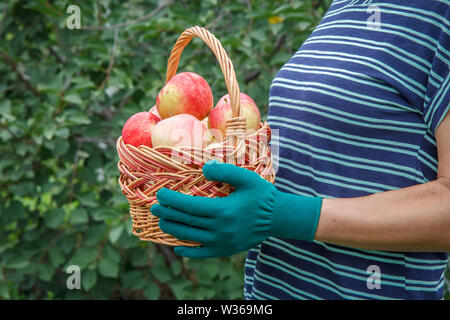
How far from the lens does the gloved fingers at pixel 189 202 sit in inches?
26.0

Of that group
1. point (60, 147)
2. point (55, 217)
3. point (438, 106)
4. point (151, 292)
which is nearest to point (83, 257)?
point (55, 217)

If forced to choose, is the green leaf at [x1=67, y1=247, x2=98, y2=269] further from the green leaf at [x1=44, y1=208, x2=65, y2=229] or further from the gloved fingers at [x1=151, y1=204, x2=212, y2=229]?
the gloved fingers at [x1=151, y1=204, x2=212, y2=229]

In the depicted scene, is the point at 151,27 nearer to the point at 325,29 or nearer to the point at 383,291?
the point at 325,29

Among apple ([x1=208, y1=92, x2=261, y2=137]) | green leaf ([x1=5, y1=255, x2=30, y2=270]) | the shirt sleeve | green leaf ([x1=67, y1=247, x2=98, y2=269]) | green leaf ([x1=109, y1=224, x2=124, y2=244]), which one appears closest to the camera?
the shirt sleeve

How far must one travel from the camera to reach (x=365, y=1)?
2.51 ft

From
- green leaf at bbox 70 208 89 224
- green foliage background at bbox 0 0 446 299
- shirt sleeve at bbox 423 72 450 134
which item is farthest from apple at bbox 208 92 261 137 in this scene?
green leaf at bbox 70 208 89 224

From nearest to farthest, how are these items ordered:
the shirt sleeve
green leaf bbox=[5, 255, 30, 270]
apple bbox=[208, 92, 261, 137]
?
1. the shirt sleeve
2. apple bbox=[208, 92, 261, 137]
3. green leaf bbox=[5, 255, 30, 270]

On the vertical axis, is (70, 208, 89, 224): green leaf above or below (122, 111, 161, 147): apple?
below

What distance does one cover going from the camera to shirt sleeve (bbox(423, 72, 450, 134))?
0.63 metres

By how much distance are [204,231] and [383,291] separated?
344mm

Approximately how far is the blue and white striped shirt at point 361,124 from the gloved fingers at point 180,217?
22 cm

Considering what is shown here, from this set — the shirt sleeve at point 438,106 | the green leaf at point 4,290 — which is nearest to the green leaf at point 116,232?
the green leaf at point 4,290

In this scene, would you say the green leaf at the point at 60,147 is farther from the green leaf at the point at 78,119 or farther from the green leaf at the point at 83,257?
the green leaf at the point at 83,257
